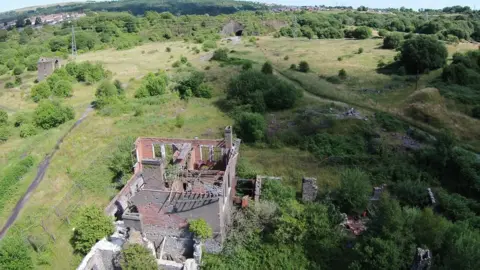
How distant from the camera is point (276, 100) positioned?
124ft

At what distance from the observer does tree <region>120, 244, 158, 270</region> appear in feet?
52.5

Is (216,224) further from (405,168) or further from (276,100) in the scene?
(276,100)

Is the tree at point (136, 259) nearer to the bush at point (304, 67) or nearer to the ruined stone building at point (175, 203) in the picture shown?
the ruined stone building at point (175, 203)

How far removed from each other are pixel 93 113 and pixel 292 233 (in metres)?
31.3

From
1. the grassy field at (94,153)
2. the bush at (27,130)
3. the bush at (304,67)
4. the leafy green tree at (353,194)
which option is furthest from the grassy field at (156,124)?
the leafy green tree at (353,194)

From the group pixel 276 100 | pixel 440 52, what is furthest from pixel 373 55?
pixel 276 100

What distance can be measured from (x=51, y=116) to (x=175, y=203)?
1106 inches

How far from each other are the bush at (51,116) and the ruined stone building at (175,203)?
75.8ft

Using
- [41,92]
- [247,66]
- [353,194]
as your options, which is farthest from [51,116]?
[353,194]

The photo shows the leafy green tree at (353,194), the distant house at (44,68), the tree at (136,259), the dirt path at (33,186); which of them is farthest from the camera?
the distant house at (44,68)

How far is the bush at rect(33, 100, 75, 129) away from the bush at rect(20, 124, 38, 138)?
887mm

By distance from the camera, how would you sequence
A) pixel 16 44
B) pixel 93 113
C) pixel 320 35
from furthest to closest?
1. pixel 16 44
2. pixel 320 35
3. pixel 93 113

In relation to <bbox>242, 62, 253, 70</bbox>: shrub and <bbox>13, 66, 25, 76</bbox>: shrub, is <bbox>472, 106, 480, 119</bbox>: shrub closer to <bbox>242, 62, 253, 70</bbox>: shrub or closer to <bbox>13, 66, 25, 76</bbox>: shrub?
<bbox>242, 62, 253, 70</bbox>: shrub

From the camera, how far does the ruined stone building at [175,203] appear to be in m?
18.0
